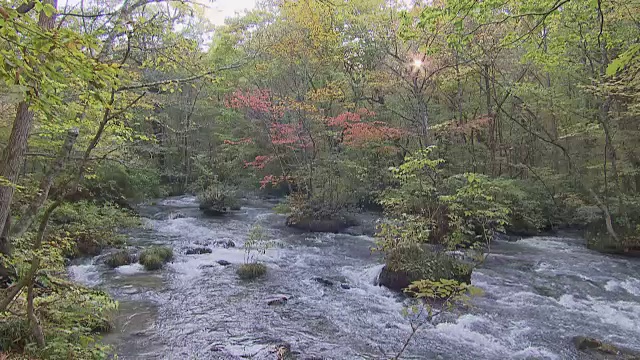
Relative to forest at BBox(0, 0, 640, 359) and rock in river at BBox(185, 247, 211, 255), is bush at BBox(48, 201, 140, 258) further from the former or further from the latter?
rock in river at BBox(185, 247, 211, 255)

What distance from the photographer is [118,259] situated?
32.2ft

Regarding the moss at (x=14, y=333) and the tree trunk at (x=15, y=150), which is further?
the tree trunk at (x=15, y=150)

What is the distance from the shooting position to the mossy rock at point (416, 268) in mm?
8477

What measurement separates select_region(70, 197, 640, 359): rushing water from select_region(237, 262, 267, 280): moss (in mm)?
196

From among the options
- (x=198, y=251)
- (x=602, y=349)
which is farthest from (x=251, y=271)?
(x=602, y=349)

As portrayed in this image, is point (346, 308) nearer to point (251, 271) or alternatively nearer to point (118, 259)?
point (251, 271)

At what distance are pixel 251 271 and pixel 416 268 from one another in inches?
152

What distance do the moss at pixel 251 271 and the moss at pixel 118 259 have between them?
9.58 feet

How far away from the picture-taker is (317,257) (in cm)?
1167

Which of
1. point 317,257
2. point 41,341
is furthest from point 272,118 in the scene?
point 41,341

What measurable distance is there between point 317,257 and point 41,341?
27.2ft

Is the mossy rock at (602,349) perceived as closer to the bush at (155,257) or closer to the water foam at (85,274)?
the bush at (155,257)

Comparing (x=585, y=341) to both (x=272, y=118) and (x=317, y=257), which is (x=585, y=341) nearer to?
(x=317, y=257)

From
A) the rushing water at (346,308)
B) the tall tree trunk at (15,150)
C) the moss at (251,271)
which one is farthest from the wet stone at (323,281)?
the tall tree trunk at (15,150)
